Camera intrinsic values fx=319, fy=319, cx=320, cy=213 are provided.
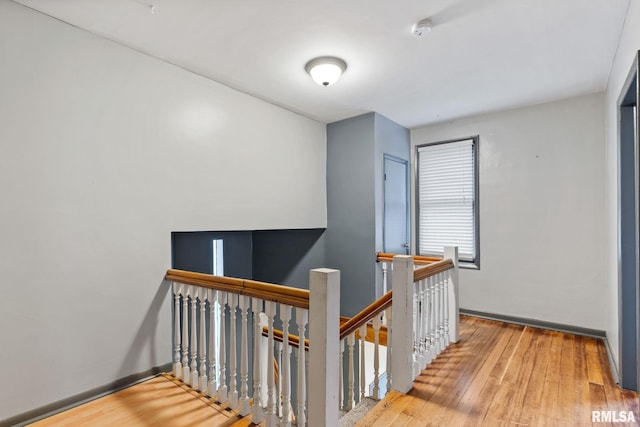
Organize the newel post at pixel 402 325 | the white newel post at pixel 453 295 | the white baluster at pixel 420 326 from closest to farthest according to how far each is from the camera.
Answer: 1. the newel post at pixel 402 325
2. the white baluster at pixel 420 326
3. the white newel post at pixel 453 295

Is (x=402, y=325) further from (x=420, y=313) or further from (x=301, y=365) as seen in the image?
(x=301, y=365)

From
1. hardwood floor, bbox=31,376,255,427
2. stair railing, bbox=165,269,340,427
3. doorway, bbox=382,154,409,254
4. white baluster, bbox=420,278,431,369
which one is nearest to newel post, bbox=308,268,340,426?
stair railing, bbox=165,269,340,427

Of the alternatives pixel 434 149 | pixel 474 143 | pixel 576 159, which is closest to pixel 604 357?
pixel 576 159

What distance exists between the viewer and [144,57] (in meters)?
2.50

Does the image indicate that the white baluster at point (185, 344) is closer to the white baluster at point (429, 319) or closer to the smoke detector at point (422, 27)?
the white baluster at point (429, 319)

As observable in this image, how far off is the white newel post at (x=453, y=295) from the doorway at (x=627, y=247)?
1.15 meters

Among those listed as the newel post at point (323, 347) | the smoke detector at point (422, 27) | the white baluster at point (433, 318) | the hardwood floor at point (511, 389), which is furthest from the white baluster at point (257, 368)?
the smoke detector at point (422, 27)

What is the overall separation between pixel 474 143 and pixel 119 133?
3.82 meters

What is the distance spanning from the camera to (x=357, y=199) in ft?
13.1

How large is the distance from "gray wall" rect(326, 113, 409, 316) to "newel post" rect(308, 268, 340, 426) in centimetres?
223

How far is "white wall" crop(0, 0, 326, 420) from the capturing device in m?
1.92

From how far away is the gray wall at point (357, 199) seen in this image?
12.6 feet

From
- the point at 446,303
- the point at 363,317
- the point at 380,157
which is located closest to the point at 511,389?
the point at 446,303

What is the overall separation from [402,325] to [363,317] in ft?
1.12
